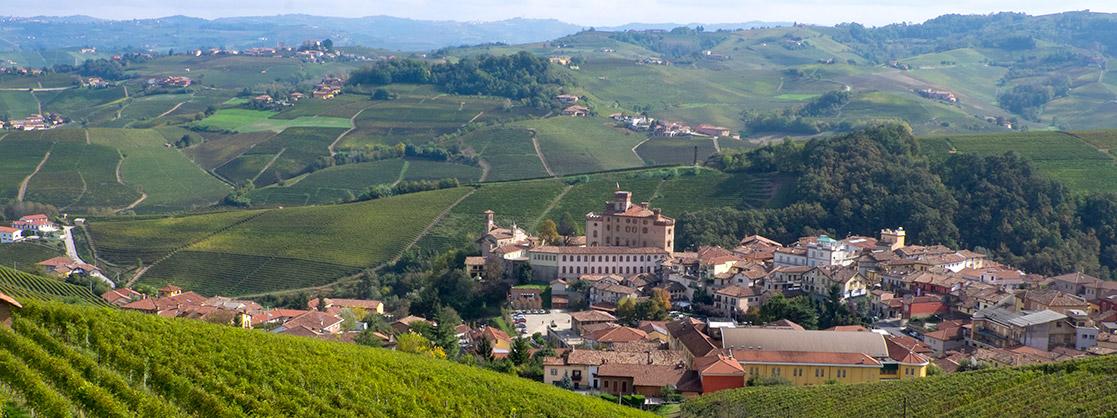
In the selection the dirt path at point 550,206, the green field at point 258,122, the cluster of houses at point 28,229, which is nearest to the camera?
the dirt path at point 550,206

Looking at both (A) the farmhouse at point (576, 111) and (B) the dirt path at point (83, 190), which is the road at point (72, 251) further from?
(A) the farmhouse at point (576, 111)

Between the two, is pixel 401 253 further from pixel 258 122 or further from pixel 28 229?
pixel 258 122

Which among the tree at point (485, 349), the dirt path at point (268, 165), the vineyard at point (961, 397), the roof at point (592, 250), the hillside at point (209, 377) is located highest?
the hillside at point (209, 377)

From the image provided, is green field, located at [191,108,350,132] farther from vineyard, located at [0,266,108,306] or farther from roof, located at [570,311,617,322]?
roof, located at [570,311,617,322]

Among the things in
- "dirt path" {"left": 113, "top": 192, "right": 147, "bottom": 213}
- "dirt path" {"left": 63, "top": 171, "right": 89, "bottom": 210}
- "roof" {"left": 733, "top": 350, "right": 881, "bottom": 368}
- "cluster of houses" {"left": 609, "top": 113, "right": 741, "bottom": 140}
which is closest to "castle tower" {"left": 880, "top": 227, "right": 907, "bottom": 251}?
"roof" {"left": 733, "top": 350, "right": 881, "bottom": 368}

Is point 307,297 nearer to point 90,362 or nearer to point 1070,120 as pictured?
point 90,362

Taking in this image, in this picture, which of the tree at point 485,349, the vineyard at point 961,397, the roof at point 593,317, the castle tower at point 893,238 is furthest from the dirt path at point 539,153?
the vineyard at point 961,397
